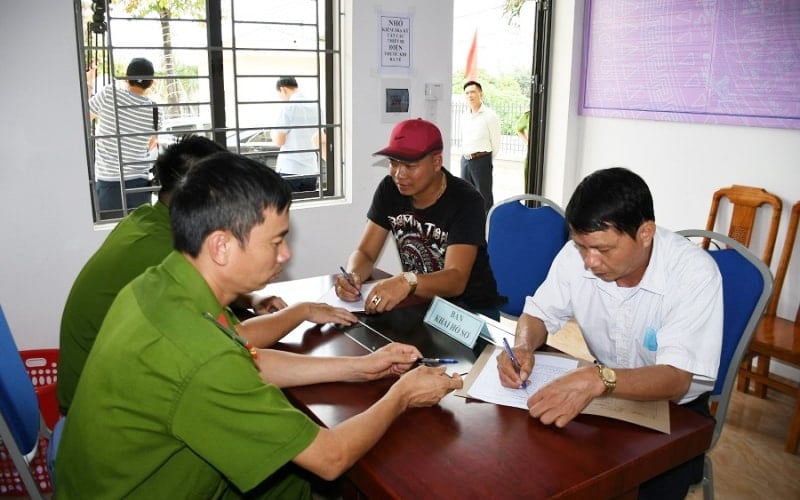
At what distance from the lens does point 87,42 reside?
2.72m

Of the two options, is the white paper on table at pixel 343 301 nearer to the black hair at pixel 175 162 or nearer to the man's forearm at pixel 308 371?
the man's forearm at pixel 308 371

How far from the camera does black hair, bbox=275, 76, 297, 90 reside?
3.25m

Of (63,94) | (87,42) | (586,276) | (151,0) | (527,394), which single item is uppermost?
(151,0)

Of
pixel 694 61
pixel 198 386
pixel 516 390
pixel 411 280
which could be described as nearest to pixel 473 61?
pixel 694 61

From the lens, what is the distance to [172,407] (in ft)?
3.07

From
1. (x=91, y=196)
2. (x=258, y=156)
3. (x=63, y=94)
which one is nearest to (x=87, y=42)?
(x=63, y=94)

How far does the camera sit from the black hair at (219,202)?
104cm

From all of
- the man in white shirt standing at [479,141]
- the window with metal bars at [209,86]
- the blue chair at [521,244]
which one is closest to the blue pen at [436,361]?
the blue chair at [521,244]

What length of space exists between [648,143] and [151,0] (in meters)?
2.76

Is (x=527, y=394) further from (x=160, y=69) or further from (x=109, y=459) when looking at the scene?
(x=160, y=69)

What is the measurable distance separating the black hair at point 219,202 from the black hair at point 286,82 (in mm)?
2300

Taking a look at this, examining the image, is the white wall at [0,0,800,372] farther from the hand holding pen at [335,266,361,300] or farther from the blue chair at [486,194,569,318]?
the hand holding pen at [335,266,361,300]

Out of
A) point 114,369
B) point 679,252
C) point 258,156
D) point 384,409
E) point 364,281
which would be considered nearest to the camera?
point 114,369

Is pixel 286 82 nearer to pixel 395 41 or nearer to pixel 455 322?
pixel 395 41
